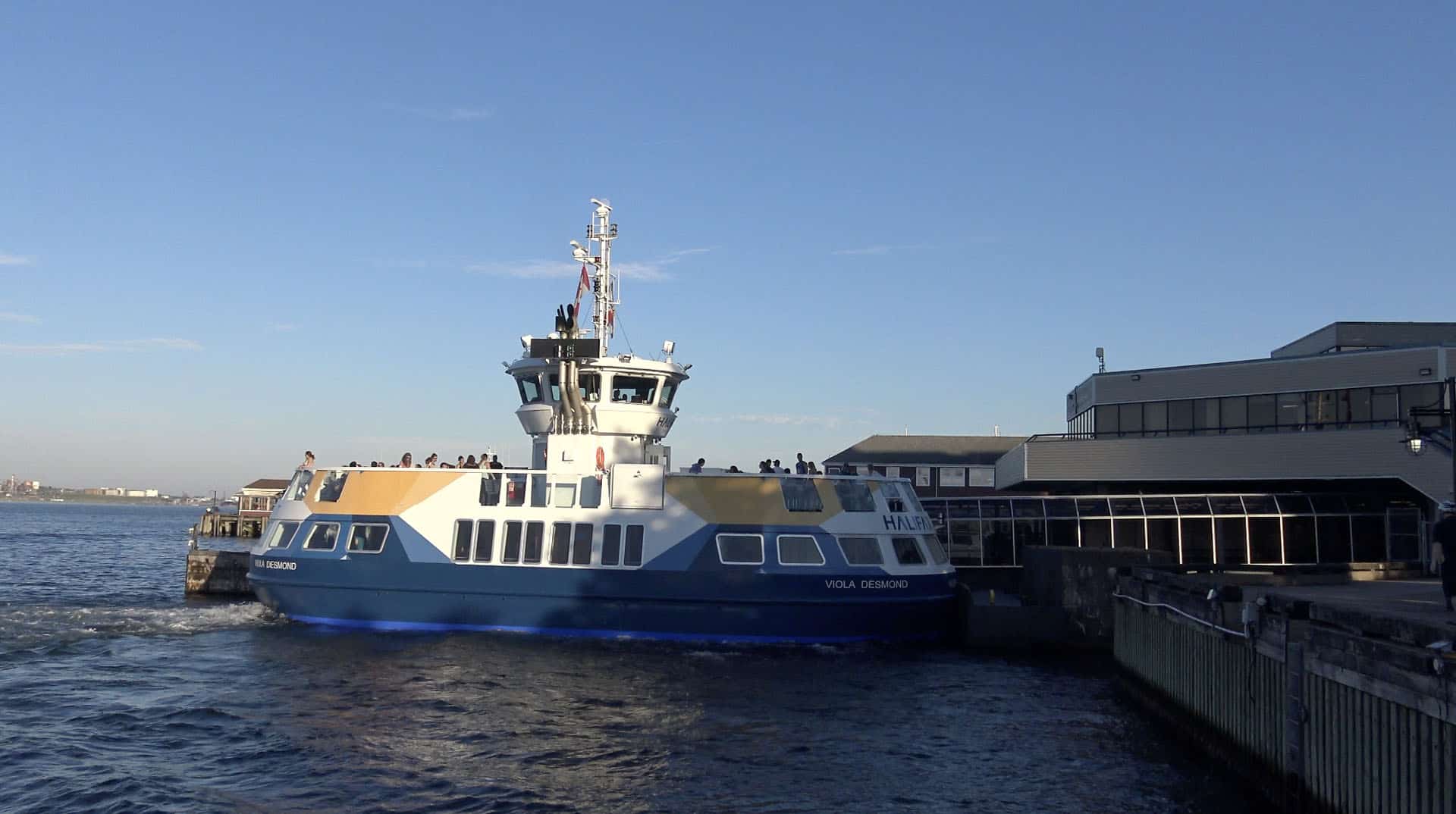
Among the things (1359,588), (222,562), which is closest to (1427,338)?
(1359,588)

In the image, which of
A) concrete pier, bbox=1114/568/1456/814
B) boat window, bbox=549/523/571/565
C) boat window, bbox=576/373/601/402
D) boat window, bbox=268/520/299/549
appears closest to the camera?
concrete pier, bbox=1114/568/1456/814

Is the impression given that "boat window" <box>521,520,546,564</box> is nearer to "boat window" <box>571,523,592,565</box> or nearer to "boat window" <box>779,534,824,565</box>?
"boat window" <box>571,523,592,565</box>

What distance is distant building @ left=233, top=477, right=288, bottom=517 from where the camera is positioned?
79938mm

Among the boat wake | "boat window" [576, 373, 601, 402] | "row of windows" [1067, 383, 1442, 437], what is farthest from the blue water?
"row of windows" [1067, 383, 1442, 437]

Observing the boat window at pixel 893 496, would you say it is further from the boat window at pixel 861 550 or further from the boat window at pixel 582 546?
the boat window at pixel 582 546

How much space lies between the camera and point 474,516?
2461cm

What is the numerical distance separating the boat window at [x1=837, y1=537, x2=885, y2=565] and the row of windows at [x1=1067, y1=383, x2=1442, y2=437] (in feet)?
48.4

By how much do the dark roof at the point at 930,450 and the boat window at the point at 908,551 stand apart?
149 feet

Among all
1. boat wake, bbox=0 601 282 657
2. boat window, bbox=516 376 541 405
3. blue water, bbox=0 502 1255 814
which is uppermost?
boat window, bbox=516 376 541 405

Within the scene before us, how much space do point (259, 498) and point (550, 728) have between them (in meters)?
99.5

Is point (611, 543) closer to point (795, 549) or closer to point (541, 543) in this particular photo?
point (541, 543)

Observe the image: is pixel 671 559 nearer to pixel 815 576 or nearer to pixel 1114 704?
pixel 815 576

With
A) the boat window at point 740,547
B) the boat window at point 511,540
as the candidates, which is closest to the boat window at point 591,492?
the boat window at point 511,540

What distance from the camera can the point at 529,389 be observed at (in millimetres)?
28391
